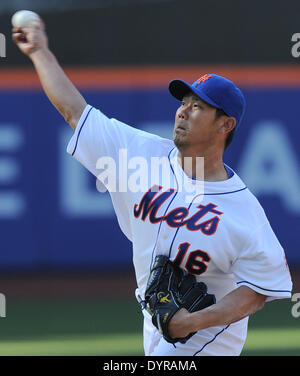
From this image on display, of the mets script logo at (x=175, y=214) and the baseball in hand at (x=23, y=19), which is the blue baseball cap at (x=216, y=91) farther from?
the baseball in hand at (x=23, y=19)

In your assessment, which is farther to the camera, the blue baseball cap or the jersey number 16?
the blue baseball cap

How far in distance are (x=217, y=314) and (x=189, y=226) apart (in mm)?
Answer: 393

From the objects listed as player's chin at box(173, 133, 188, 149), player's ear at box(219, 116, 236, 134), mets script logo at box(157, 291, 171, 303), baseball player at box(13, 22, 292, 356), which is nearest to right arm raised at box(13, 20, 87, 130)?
baseball player at box(13, 22, 292, 356)

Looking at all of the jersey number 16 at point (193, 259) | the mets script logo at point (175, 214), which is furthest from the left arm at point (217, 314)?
the mets script logo at point (175, 214)

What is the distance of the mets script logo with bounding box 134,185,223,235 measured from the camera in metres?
3.24

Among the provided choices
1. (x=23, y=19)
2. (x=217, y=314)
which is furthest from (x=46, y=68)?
(x=217, y=314)

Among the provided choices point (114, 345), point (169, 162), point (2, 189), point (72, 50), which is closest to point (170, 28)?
point (72, 50)

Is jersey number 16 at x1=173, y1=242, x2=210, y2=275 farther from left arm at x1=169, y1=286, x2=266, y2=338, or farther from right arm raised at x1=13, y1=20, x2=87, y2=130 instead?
right arm raised at x1=13, y1=20, x2=87, y2=130

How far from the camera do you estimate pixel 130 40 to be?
873cm

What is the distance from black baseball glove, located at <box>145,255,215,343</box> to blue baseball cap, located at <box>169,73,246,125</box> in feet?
2.45

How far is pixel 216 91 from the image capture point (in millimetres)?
3408

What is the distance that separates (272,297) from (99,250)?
215 inches

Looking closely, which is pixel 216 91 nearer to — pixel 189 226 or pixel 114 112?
pixel 189 226

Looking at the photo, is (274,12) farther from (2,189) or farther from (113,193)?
(113,193)
